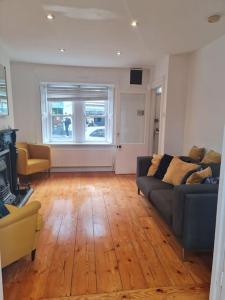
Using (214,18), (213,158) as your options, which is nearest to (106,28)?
(214,18)

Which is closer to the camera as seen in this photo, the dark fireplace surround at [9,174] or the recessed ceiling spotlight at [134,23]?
the recessed ceiling spotlight at [134,23]

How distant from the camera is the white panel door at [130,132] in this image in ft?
17.2

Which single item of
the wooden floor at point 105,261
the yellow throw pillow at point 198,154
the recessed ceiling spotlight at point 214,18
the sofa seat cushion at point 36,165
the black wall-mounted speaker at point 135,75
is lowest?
the wooden floor at point 105,261

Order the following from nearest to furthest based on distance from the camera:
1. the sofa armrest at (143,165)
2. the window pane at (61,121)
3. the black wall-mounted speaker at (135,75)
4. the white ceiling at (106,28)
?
the white ceiling at (106,28)
the sofa armrest at (143,165)
the black wall-mounted speaker at (135,75)
the window pane at (61,121)

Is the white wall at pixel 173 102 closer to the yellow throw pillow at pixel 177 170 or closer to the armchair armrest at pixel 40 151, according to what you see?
the yellow throw pillow at pixel 177 170

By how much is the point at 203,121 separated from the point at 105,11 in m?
2.18

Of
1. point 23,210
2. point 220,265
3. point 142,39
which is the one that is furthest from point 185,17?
point 23,210

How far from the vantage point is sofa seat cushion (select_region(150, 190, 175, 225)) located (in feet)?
7.89

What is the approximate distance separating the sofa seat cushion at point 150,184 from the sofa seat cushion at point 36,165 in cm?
227

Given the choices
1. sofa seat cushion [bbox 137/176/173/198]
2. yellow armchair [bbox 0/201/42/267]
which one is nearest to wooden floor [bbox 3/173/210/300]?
yellow armchair [bbox 0/201/42/267]

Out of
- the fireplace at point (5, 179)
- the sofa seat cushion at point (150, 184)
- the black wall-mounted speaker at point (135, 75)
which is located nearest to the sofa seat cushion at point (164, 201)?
the sofa seat cushion at point (150, 184)

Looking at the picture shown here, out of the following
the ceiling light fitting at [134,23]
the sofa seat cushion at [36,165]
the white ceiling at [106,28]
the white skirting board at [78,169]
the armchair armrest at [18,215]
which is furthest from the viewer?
the white skirting board at [78,169]

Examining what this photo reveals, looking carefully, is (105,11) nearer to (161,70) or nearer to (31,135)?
(161,70)

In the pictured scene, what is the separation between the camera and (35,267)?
6.70ft
